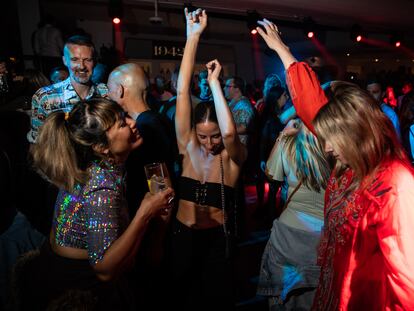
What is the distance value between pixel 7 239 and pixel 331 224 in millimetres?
1936

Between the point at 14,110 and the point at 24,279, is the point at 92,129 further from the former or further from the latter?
the point at 14,110

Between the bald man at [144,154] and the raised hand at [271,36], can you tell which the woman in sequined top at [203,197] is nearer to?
the bald man at [144,154]

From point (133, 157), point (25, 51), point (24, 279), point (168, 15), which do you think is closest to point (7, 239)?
point (24, 279)

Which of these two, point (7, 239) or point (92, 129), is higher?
point (92, 129)

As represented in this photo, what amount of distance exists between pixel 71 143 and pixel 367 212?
1.26m

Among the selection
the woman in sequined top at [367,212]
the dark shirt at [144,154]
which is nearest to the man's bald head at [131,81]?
the dark shirt at [144,154]

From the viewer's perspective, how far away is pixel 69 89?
257 cm

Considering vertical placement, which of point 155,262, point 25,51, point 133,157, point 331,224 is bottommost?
point 155,262

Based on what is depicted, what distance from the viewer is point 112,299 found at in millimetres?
1422

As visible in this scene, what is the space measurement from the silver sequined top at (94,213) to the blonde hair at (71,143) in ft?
0.18

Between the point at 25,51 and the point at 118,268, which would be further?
the point at 25,51

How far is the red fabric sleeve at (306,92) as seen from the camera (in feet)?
5.04

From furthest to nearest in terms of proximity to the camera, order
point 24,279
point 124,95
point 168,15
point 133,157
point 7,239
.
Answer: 1. point 168,15
2. point 124,95
3. point 133,157
4. point 7,239
5. point 24,279

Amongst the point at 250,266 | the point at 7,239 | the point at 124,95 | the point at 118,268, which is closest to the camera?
the point at 118,268
